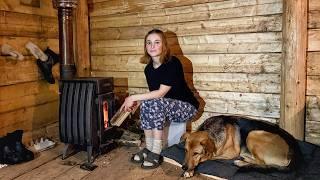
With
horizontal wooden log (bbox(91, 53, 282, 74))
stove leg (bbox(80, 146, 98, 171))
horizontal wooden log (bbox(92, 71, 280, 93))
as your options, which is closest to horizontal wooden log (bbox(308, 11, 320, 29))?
horizontal wooden log (bbox(91, 53, 282, 74))

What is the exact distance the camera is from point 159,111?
237 centimetres

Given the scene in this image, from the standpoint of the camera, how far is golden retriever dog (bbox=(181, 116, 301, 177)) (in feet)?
6.84

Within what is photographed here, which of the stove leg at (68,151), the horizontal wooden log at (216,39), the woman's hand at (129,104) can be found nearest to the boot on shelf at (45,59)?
the horizontal wooden log at (216,39)

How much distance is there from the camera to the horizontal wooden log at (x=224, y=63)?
257 cm

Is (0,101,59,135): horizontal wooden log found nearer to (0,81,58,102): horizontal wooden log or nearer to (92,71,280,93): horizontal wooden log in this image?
(0,81,58,102): horizontal wooden log

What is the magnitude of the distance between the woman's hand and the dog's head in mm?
570

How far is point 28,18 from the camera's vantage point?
296cm

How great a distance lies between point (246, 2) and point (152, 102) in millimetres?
1252

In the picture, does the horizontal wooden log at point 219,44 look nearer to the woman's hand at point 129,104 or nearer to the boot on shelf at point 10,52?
the woman's hand at point 129,104

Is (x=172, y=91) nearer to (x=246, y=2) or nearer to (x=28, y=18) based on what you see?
(x=246, y=2)

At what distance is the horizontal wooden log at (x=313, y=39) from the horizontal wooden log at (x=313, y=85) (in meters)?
0.24

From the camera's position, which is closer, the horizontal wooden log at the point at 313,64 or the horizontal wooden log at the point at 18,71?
the horizontal wooden log at the point at 313,64

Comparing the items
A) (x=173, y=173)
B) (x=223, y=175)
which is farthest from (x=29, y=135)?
(x=223, y=175)

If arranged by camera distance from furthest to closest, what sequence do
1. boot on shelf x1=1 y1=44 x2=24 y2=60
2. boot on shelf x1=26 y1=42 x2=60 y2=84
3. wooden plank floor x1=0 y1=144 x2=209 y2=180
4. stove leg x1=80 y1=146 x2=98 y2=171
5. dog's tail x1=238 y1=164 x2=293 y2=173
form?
boot on shelf x1=26 y1=42 x2=60 y2=84
boot on shelf x1=1 y1=44 x2=24 y2=60
stove leg x1=80 y1=146 x2=98 y2=171
wooden plank floor x1=0 y1=144 x2=209 y2=180
dog's tail x1=238 y1=164 x2=293 y2=173
